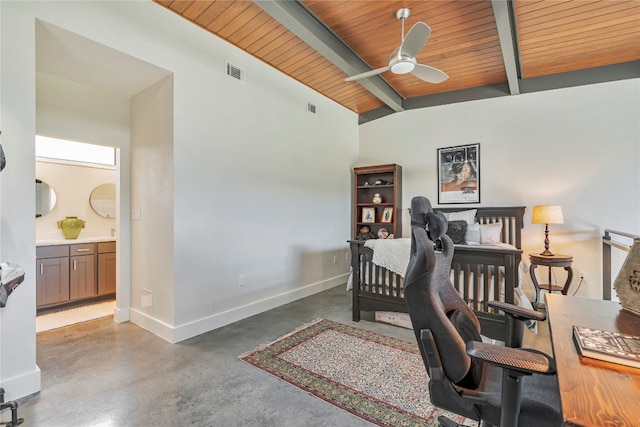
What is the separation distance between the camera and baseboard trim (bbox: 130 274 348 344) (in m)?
2.83

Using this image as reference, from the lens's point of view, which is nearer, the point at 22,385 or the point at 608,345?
the point at 608,345

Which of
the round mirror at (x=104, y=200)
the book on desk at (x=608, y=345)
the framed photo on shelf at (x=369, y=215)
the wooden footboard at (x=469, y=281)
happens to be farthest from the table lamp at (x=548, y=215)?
the round mirror at (x=104, y=200)

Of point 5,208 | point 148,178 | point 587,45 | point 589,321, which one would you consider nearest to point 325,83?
point 148,178

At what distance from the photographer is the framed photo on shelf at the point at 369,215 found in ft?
17.6

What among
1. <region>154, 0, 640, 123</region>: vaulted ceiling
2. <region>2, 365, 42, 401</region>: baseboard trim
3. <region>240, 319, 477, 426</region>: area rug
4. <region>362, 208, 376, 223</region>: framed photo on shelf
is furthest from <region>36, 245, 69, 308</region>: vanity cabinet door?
<region>362, 208, 376, 223</region>: framed photo on shelf

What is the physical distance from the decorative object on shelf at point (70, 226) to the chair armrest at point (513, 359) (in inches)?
196

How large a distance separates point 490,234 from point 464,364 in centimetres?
335

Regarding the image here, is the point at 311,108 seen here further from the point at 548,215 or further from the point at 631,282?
the point at 631,282

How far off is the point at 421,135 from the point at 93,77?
4.58m

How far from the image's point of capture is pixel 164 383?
2.10m

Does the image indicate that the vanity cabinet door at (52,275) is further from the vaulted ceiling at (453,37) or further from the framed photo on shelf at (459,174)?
the framed photo on shelf at (459,174)

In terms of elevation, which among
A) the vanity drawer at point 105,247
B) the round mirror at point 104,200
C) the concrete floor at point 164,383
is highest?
the round mirror at point 104,200

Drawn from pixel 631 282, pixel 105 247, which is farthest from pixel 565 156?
pixel 105 247

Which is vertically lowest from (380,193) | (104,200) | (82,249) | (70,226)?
(82,249)
